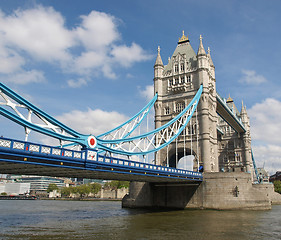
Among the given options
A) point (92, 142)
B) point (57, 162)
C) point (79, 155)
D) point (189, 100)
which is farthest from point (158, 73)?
point (57, 162)

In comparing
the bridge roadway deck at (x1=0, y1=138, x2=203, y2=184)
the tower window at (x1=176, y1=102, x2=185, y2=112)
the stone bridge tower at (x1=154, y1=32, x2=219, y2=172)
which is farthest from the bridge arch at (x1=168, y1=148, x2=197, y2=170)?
the bridge roadway deck at (x1=0, y1=138, x2=203, y2=184)

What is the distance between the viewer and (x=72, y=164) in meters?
21.7

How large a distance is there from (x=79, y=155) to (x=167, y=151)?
63.7 feet

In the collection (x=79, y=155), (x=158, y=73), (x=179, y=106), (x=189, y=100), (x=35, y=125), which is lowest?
(x=79, y=155)

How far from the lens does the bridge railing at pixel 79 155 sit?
17312 mm

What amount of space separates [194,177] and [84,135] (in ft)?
62.7

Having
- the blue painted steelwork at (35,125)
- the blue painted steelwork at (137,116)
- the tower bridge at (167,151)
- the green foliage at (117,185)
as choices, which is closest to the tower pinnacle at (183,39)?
the tower bridge at (167,151)

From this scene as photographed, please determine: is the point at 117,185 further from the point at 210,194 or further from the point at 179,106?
the point at 210,194

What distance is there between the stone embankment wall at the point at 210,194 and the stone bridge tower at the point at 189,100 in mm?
5646

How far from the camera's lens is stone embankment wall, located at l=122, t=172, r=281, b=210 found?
36.9 m

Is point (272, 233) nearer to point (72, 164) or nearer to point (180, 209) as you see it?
point (72, 164)

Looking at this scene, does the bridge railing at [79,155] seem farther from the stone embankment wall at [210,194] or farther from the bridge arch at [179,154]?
the bridge arch at [179,154]

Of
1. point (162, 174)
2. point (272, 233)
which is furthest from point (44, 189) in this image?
point (272, 233)

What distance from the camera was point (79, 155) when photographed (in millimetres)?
21953
